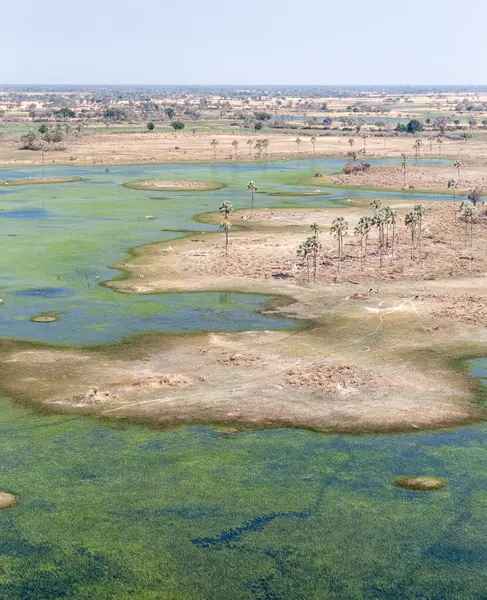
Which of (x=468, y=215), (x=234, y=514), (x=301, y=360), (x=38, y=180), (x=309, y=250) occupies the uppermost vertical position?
(x=38, y=180)

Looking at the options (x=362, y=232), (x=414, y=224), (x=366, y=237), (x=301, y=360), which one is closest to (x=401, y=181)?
(x=414, y=224)

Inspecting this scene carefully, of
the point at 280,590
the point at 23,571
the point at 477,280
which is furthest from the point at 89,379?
the point at 477,280

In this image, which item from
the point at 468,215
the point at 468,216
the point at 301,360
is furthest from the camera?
the point at 468,216

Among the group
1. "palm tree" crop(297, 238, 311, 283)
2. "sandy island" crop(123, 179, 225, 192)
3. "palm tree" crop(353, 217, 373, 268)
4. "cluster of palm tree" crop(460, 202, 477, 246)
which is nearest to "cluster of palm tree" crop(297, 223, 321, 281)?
"palm tree" crop(297, 238, 311, 283)

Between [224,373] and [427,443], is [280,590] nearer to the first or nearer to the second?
[427,443]

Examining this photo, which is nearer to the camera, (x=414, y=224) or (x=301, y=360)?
(x=301, y=360)

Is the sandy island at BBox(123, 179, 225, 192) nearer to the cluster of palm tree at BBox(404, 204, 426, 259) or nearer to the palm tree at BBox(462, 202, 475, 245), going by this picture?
the palm tree at BBox(462, 202, 475, 245)

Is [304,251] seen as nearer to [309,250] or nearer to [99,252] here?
[309,250]
